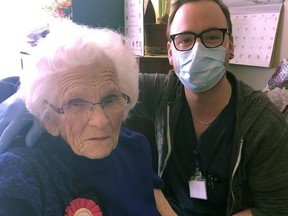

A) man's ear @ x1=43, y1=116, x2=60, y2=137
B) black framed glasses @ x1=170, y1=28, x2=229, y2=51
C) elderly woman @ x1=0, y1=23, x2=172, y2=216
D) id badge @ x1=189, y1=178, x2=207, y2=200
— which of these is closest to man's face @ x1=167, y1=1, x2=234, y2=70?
black framed glasses @ x1=170, y1=28, x2=229, y2=51

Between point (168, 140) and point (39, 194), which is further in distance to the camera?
point (168, 140)

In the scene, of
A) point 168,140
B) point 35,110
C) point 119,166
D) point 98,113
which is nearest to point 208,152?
point 168,140

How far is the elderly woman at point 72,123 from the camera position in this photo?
2.58 feet

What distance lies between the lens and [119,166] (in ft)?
3.43

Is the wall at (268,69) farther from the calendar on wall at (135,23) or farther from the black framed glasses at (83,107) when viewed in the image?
the black framed glasses at (83,107)

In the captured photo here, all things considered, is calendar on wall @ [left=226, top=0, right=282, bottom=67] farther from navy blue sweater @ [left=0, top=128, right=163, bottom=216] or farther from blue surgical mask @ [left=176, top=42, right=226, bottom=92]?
navy blue sweater @ [left=0, top=128, right=163, bottom=216]

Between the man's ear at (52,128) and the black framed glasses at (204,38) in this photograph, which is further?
the black framed glasses at (204,38)

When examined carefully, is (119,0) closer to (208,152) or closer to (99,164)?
(208,152)

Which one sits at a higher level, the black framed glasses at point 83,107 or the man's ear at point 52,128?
the black framed glasses at point 83,107

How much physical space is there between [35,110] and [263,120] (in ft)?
2.70

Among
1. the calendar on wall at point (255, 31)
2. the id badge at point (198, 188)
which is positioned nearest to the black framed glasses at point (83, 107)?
the id badge at point (198, 188)

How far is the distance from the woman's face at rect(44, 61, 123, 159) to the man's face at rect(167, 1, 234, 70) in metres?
0.52

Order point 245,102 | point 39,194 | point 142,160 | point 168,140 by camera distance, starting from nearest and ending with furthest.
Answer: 1. point 39,194
2. point 142,160
3. point 245,102
4. point 168,140

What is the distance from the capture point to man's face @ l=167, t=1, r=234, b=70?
4.09 ft
